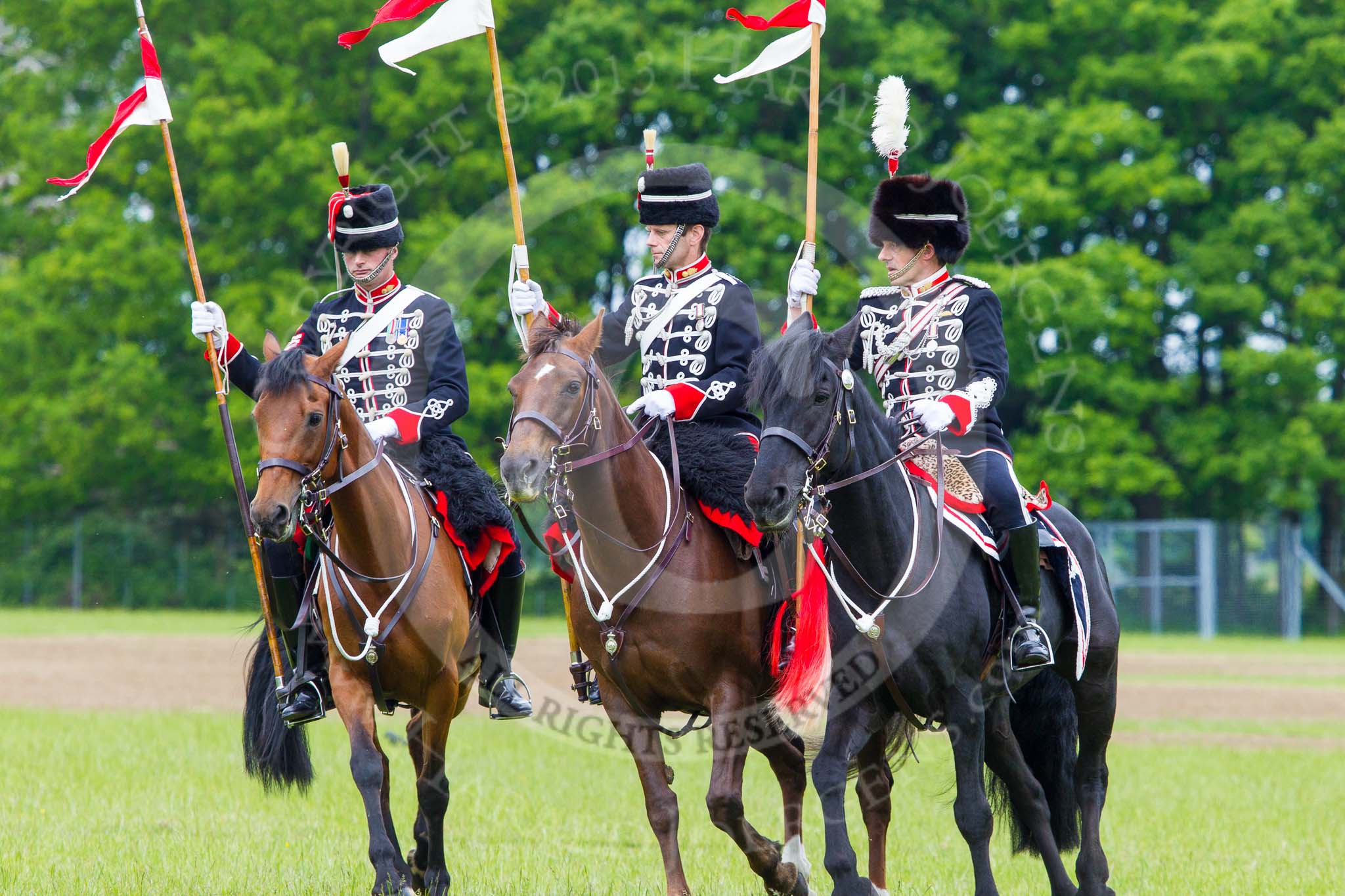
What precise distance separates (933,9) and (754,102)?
528 centimetres

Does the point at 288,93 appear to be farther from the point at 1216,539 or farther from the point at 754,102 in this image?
the point at 1216,539

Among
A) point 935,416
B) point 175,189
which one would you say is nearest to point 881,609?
point 935,416

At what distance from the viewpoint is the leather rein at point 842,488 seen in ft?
19.0

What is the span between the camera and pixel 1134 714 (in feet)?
55.9

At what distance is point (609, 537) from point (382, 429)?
4.53 ft

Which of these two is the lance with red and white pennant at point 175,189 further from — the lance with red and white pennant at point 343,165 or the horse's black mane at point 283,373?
the horse's black mane at point 283,373

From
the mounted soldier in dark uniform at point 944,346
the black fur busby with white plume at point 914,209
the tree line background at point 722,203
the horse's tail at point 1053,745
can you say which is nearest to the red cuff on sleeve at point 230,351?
the mounted soldier in dark uniform at point 944,346

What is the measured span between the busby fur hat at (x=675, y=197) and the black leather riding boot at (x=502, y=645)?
203 centimetres

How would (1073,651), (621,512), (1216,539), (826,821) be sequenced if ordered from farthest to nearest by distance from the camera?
(1216,539)
(1073,651)
(621,512)
(826,821)

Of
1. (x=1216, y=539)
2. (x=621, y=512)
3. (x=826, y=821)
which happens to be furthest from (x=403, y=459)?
(x=1216, y=539)

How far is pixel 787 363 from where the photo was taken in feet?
19.1

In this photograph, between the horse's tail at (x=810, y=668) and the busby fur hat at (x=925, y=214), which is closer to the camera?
the horse's tail at (x=810, y=668)

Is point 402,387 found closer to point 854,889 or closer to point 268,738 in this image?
point 268,738

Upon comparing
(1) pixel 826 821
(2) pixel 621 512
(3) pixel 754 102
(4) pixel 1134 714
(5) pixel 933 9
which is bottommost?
(4) pixel 1134 714
